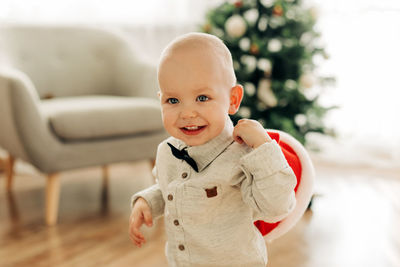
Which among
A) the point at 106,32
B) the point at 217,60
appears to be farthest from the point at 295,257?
the point at 106,32

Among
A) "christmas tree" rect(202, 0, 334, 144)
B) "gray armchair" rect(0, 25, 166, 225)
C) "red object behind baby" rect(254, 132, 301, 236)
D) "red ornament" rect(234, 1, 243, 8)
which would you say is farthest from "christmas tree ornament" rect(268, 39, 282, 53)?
"red object behind baby" rect(254, 132, 301, 236)

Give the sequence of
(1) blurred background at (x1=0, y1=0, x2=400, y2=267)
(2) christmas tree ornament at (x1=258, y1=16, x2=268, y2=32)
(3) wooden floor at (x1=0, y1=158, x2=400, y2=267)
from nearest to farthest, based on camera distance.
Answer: (3) wooden floor at (x1=0, y1=158, x2=400, y2=267) < (1) blurred background at (x1=0, y1=0, x2=400, y2=267) < (2) christmas tree ornament at (x1=258, y1=16, x2=268, y2=32)

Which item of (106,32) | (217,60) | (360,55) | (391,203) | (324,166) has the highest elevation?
(217,60)

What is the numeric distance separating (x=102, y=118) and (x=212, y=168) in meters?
1.17

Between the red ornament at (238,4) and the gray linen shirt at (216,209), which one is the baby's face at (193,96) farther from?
the red ornament at (238,4)

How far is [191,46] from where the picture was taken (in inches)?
29.7

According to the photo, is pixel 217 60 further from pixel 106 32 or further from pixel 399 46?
pixel 399 46

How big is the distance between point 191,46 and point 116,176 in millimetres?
1940

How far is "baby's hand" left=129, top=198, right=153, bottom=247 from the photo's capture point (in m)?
0.87

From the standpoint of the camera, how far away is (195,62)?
75 centimetres

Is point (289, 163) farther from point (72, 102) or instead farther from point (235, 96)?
point (72, 102)

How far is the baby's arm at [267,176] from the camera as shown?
73 centimetres

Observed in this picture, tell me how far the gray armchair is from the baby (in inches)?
42.8

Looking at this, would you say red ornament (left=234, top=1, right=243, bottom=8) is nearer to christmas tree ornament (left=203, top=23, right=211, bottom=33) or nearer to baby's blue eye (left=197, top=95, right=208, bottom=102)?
christmas tree ornament (left=203, top=23, right=211, bottom=33)
